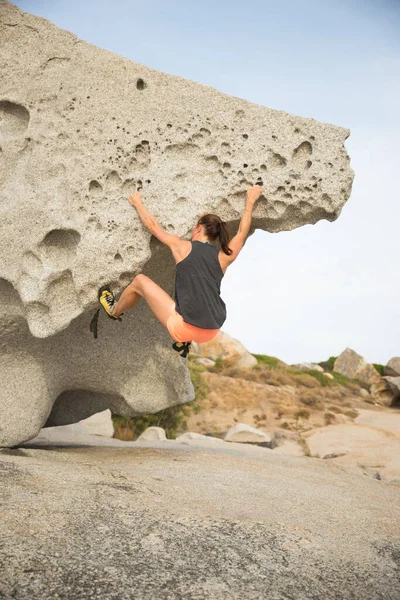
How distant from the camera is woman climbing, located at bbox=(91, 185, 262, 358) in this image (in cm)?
514

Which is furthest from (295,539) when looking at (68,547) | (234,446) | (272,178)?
(234,446)

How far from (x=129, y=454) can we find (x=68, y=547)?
3.70m

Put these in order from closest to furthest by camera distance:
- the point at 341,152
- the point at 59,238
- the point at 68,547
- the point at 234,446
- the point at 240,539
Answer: the point at 68,547
the point at 240,539
the point at 59,238
the point at 341,152
the point at 234,446

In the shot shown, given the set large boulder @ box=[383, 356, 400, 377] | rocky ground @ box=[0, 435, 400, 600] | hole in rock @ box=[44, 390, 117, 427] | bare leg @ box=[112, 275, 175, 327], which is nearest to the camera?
rocky ground @ box=[0, 435, 400, 600]

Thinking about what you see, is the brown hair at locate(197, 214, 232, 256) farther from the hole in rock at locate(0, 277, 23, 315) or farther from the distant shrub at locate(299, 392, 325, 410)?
the distant shrub at locate(299, 392, 325, 410)

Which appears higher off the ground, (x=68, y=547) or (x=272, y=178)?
(x=272, y=178)

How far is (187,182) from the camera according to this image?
5711 millimetres

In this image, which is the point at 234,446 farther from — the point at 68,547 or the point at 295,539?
the point at 68,547

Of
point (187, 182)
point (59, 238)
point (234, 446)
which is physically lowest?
point (234, 446)

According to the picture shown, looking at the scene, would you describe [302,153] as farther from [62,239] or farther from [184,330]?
[62,239]

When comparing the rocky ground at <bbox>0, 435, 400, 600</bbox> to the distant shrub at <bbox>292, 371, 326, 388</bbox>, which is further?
the distant shrub at <bbox>292, 371, 326, 388</bbox>

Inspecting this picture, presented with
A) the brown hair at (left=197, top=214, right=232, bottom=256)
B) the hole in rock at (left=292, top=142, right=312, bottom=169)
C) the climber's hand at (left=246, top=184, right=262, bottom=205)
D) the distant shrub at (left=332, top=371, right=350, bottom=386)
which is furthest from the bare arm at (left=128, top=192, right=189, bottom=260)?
the distant shrub at (left=332, top=371, right=350, bottom=386)

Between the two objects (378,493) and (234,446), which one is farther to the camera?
(234,446)

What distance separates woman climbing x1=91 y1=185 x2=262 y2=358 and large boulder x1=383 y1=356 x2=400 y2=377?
2150 cm
